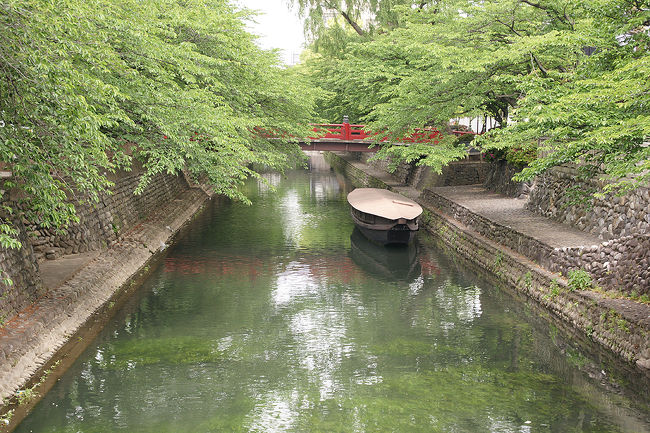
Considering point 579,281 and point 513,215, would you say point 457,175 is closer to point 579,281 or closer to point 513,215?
point 513,215

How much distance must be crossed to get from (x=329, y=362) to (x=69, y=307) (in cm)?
575

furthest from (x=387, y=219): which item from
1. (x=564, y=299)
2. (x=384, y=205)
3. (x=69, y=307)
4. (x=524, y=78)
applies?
(x=69, y=307)

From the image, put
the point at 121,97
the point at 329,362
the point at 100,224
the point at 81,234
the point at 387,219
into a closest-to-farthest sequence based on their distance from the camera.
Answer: the point at 121,97
the point at 329,362
the point at 81,234
the point at 100,224
the point at 387,219

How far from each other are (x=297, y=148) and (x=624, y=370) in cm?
1885

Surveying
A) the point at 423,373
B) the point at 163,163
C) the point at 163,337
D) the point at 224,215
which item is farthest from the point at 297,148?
the point at 423,373

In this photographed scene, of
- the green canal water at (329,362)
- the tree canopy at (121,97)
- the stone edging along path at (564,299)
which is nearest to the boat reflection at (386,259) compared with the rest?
the green canal water at (329,362)

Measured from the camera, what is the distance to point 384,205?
24516mm

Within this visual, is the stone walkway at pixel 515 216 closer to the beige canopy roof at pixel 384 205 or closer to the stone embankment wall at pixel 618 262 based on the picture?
the stone embankment wall at pixel 618 262

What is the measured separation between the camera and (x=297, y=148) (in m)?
28.0

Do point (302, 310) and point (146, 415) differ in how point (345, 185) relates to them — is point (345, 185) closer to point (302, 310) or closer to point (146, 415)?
point (302, 310)

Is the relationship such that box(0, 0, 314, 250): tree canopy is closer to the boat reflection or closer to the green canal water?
the green canal water

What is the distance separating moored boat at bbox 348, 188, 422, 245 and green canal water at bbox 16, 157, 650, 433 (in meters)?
2.61

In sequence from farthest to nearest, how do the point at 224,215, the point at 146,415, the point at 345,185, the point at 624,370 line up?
the point at 345,185 < the point at 224,215 < the point at 624,370 < the point at 146,415

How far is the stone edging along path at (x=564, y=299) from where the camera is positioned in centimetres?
1151
